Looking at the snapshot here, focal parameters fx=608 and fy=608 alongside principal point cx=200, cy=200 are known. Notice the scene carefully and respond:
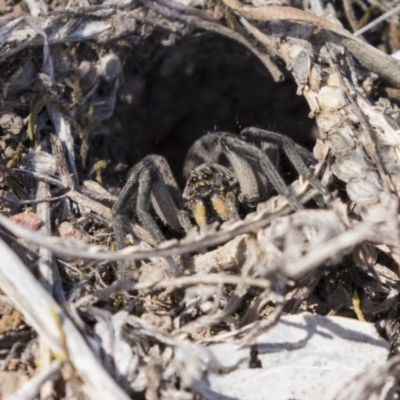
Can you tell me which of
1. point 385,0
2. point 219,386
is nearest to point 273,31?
point 385,0

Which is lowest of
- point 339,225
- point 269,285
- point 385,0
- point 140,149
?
point 140,149

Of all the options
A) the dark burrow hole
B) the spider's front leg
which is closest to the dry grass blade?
the spider's front leg

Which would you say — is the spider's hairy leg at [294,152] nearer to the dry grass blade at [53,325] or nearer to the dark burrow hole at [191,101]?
the dark burrow hole at [191,101]

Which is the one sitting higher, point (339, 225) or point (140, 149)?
point (339, 225)

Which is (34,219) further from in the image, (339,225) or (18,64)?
(339,225)

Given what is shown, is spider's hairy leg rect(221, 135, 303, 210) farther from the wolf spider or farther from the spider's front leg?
the spider's front leg

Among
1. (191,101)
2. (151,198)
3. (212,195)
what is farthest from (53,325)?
(191,101)

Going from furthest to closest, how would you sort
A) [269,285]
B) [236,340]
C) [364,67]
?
1. [364,67]
2. [236,340]
3. [269,285]
